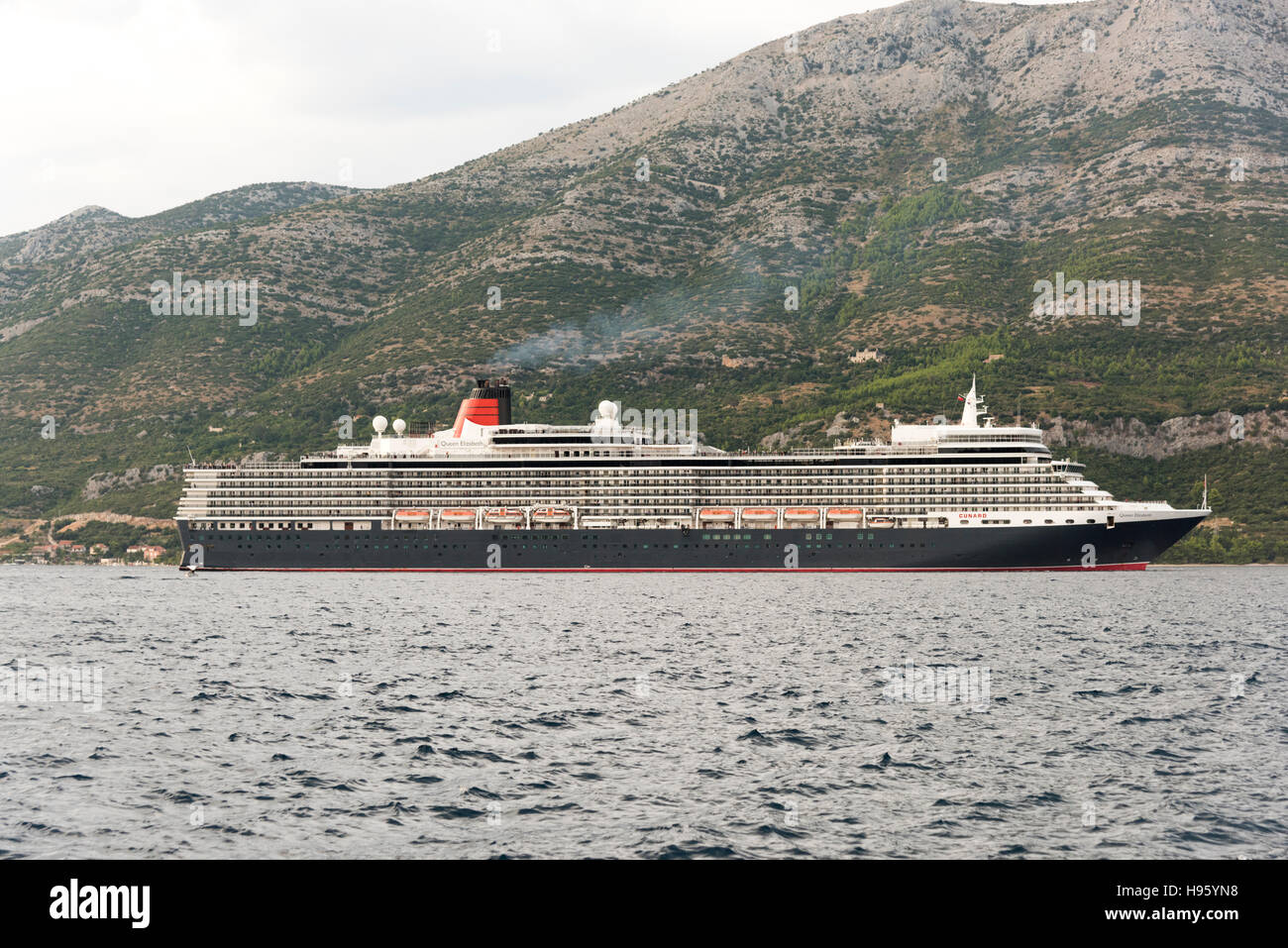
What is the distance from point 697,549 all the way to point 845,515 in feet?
53.6

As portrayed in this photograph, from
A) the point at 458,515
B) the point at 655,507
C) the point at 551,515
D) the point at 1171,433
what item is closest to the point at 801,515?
the point at 655,507

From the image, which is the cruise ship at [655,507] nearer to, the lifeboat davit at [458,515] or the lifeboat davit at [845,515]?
the lifeboat davit at [845,515]

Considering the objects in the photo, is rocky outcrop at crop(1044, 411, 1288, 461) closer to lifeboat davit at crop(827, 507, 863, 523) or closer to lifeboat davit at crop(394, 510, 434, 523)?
lifeboat davit at crop(827, 507, 863, 523)

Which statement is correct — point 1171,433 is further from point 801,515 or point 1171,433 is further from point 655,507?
point 655,507

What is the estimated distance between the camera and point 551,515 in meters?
122

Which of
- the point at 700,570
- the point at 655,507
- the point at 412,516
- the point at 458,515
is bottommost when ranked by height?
the point at 700,570

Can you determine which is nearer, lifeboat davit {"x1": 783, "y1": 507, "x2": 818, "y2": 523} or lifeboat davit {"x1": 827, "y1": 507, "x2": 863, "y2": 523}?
lifeboat davit {"x1": 827, "y1": 507, "x2": 863, "y2": 523}

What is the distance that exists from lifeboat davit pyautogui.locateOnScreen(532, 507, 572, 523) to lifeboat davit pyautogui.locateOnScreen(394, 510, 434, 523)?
12.4 meters

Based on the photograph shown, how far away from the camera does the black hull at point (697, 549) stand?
110750 mm

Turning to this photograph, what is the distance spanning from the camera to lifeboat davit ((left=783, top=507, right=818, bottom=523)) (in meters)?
117

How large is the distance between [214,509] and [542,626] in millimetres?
80091

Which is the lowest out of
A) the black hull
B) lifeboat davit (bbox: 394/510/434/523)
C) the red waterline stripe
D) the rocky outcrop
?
the red waterline stripe

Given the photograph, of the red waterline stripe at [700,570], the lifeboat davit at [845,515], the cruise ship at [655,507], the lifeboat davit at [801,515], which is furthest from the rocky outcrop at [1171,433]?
the lifeboat davit at [801,515]

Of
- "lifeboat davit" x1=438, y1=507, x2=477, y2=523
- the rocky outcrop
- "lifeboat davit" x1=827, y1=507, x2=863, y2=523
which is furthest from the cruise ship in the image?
the rocky outcrop
